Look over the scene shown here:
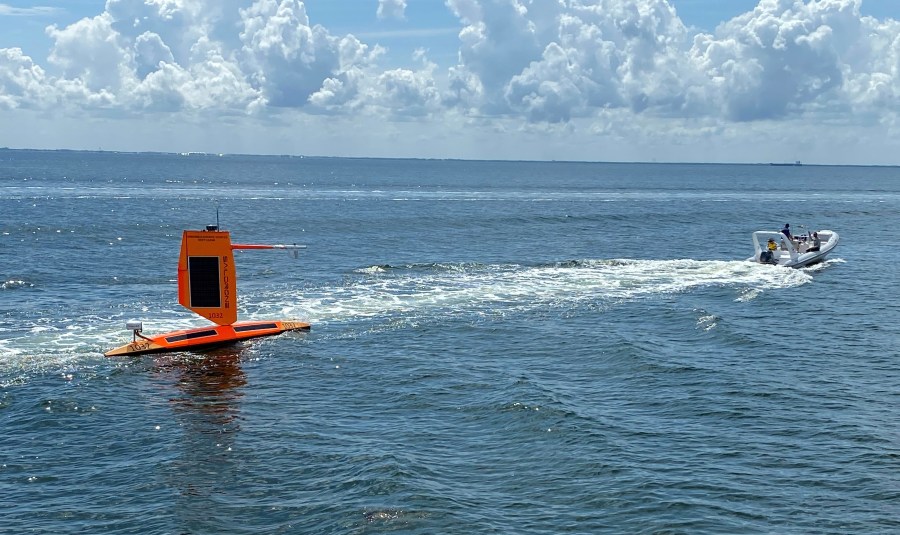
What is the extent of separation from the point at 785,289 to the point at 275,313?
35691mm

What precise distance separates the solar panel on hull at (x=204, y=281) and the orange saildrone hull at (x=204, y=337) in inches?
54.7

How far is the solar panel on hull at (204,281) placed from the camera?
45250mm

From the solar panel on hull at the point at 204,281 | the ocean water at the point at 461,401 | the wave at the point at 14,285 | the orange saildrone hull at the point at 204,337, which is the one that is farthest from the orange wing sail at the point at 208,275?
the wave at the point at 14,285

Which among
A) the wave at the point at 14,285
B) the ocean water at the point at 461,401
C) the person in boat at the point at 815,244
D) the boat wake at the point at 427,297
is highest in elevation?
the person in boat at the point at 815,244

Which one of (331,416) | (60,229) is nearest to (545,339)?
(331,416)

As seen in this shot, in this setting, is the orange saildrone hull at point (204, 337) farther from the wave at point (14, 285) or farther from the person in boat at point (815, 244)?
the person in boat at point (815, 244)

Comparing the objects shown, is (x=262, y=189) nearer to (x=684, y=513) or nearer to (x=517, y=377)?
(x=517, y=377)

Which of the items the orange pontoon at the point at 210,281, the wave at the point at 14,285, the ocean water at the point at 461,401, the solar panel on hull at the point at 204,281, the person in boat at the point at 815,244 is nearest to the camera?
the ocean water at the point at 461,401

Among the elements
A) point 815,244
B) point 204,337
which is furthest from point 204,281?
point 815,244

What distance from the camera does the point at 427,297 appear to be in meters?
57.4

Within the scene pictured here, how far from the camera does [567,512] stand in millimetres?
25281

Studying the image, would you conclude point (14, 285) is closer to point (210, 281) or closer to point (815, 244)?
point (210, 281)

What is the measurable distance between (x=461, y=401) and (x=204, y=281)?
668 inches

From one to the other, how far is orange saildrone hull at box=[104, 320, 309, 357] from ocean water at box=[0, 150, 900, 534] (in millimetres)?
864
